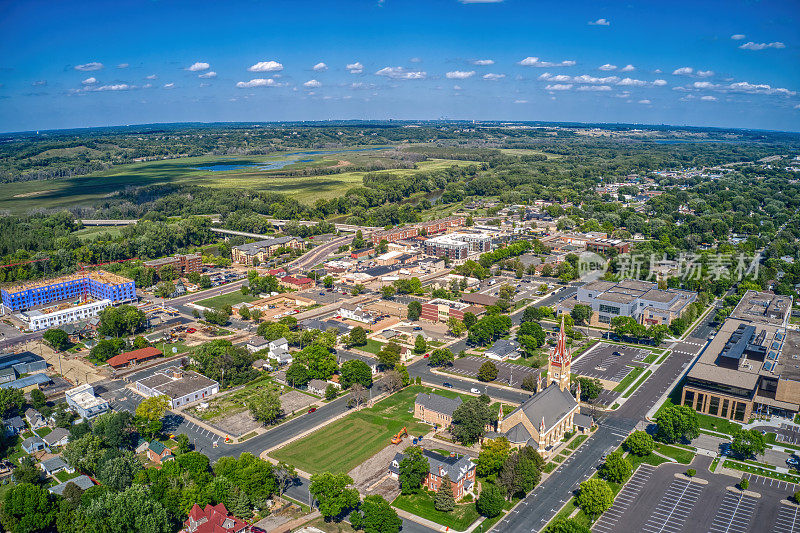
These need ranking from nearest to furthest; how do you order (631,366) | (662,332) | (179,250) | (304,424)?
(304,424)
(631,366)
(662,332)
(179,250)

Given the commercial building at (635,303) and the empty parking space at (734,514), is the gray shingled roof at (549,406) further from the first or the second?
the commercial building at (635,303)

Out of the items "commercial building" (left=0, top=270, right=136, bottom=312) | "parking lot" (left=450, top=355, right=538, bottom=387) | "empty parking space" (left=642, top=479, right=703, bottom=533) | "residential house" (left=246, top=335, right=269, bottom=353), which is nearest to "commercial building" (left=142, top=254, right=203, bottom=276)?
"commercial building" (left=0, top=270, right=136, bottom=312)

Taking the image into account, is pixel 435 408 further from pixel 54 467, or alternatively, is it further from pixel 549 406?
pixel 54 467

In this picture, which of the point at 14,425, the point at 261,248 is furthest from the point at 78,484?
the point at 261,248

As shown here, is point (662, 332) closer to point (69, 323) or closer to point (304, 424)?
point (304, 424)

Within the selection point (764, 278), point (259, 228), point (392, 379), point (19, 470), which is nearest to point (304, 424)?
point (392, 379)
